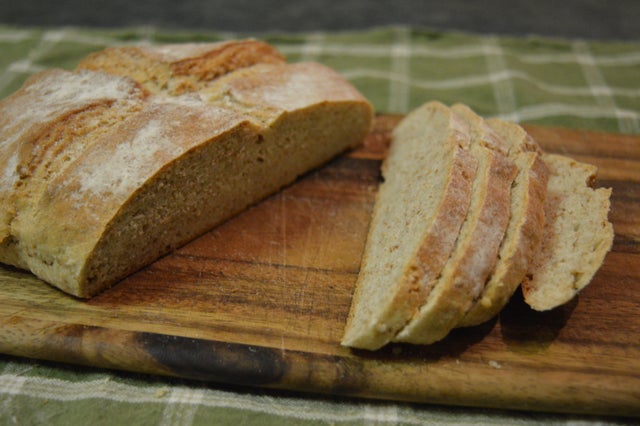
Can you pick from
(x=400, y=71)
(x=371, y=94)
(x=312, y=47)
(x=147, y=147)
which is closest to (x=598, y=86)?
(x=400, y=71)

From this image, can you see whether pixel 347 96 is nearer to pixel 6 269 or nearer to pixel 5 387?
pixel 6 269

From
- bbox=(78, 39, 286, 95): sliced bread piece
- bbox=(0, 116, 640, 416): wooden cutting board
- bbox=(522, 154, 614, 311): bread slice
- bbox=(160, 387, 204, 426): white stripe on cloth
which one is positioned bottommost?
bbox=(160, 387, 204, 426): white stripe on cloth

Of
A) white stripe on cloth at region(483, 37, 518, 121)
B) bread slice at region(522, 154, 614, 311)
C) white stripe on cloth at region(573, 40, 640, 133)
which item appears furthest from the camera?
white stripe on cloth at region(483, 37, 518, 121)

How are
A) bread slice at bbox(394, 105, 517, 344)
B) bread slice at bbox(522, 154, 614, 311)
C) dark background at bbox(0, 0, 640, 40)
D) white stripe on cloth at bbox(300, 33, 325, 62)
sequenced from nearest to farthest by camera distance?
bread slice at bbox(394, 105, 517, 344) → bread slice at bbox(522, 154, 614, 311) → white stripe on cloth at bbox(300, 33, 325, 62) → dark background at bbox(0, 0, 640, 40)

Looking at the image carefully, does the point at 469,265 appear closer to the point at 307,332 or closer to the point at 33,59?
the point at 307,332

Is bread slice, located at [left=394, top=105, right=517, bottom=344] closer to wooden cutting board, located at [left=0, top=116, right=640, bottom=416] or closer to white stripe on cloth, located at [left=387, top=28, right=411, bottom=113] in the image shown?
wooden cutting board, located at [left=0, top=116, right=640, bottom=416]

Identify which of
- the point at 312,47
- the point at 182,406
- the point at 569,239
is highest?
the point at 312,47

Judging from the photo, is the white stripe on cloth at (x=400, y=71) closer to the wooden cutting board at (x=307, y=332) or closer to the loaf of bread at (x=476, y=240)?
the loaf of bread at (x=476, y=240)

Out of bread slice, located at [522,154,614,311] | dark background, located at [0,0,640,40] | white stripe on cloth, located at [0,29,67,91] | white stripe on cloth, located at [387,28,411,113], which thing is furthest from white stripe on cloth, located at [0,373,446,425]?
dark background, located at [0,0,640,40]
